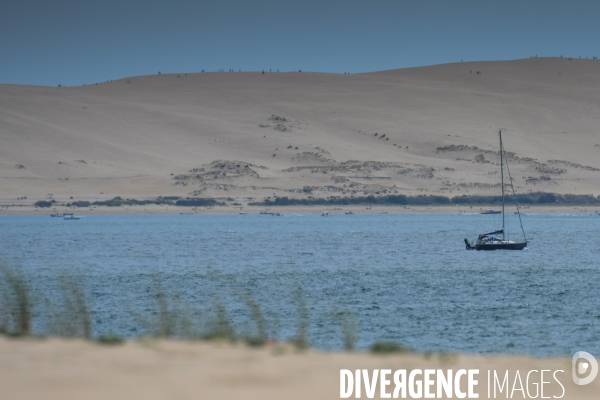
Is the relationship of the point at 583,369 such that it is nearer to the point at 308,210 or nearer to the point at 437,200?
the point at 308,210

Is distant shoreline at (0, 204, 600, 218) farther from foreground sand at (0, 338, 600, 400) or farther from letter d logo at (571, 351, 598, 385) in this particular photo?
letter d logo at (571, 351, 598, 385)

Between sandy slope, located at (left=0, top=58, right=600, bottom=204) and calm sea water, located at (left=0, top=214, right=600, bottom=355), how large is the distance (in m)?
39.9

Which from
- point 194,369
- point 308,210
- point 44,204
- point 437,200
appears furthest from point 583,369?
point 437,200

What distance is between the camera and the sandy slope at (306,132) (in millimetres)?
105375

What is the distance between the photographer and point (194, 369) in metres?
8.69

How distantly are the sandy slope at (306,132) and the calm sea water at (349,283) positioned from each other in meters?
39.9

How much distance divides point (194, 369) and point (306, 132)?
414ft

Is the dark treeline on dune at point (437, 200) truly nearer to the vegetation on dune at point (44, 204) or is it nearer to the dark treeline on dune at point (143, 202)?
the dark treeline on dune at point (143, 202)

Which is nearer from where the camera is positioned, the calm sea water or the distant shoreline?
the calm sea water

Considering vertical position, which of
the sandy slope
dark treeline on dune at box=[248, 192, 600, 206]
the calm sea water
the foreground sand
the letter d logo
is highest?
the sandy slope

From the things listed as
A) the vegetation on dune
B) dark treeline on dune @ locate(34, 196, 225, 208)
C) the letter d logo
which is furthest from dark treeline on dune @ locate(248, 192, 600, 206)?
the letter d logo

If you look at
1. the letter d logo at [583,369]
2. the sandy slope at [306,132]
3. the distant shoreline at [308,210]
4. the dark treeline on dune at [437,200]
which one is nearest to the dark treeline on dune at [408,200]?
the dark treeline on dune at [437,200]

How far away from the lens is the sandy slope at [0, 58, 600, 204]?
346 feet

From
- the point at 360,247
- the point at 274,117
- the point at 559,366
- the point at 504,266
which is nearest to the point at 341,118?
the point at 274,117
